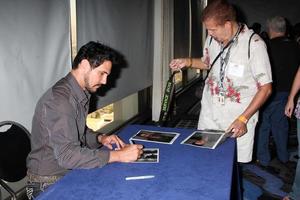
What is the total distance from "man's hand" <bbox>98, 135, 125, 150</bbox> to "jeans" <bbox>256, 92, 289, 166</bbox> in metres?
1.95

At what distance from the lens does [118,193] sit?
120 centimetres

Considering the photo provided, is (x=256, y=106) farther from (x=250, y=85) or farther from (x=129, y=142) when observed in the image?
(x=129, y=142)

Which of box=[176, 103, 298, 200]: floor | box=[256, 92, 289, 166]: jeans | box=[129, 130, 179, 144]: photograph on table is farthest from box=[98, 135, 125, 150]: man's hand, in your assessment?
box=[256, 92, 289, 166]: jeans

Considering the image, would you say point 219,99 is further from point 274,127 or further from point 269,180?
point 274,127

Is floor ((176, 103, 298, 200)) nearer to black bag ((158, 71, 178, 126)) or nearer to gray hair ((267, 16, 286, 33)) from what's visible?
black bag ((158, 71, 178, 126))

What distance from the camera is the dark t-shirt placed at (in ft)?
9.99

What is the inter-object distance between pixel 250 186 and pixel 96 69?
188cm

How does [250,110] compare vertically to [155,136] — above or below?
above

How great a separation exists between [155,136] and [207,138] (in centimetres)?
29

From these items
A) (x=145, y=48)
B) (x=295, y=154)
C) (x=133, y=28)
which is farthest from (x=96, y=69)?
(x=295, y=154)

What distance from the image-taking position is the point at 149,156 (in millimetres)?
1541

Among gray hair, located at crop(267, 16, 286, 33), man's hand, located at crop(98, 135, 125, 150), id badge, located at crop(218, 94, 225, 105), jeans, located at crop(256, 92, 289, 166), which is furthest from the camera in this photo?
jeans, located at crop(256, 92, 289, 166)

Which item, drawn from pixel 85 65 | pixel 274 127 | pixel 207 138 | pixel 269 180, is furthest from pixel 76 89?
pixel 274 127

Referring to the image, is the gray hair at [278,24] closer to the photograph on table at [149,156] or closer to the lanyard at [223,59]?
the lanyard at [223,59]
